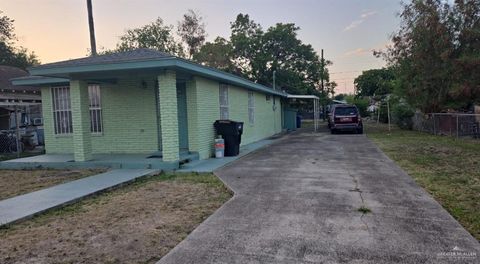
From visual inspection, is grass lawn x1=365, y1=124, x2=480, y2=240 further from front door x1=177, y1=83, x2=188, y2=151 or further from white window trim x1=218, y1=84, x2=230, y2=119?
front door x1=177, y1=83, x2=188, y2=151

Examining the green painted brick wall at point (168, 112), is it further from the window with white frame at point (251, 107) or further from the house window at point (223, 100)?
the window with white frame at point (251, 107)

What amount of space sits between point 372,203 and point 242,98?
1065 cm

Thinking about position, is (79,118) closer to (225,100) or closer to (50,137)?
(50,137)

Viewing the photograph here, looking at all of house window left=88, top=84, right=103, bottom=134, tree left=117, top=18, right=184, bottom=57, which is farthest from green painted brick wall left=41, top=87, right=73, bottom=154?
tree left=117, top=18, right=184, bottom=57

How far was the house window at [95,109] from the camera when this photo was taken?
1173 centimetres

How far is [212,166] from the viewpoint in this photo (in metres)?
9.55

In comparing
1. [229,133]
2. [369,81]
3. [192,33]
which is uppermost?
[192,33]

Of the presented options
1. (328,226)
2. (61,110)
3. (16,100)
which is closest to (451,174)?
(328,226)

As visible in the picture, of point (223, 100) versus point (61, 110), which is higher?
point (223, 100)

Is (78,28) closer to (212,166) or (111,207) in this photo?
(212,166)

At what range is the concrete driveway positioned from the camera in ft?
12.1

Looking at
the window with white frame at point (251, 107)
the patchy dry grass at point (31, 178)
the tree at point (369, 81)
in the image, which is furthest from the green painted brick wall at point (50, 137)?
the tree at point (369, 81)

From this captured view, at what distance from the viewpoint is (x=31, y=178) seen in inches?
340
